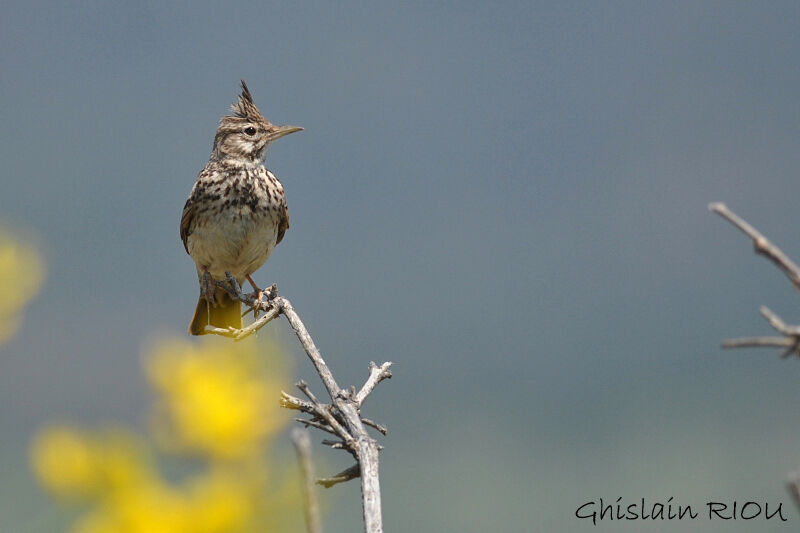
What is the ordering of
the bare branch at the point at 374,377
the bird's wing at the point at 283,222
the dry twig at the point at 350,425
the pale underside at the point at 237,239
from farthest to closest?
the bird's wing at the point at 283,222 → the pale underside at the point at 237,239 → the bare branch at the point at 374,377 → the dry twig at the point at 350,425

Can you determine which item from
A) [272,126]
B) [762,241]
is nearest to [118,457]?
[762,241]

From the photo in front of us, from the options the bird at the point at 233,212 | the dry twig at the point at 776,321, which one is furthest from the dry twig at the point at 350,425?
the bird at the point at 233,212

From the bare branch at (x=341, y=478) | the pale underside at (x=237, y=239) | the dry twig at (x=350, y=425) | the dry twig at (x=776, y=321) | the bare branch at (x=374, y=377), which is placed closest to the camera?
the dry twig at (x=776, y=321)

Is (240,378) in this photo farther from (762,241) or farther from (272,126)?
(272,126)

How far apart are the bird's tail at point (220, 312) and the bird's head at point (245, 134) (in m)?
1.21

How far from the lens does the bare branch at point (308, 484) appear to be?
4.17 feet

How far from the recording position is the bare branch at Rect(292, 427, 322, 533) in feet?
4.17

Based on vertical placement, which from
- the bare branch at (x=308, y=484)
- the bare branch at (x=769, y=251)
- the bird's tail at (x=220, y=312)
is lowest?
the bare branch at (x=308, y=484)

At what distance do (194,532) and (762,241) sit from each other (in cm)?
165

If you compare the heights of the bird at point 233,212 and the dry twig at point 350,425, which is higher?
the bird at point 233,212

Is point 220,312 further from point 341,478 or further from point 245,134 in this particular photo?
point 341,478

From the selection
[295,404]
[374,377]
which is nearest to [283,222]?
[374,377]

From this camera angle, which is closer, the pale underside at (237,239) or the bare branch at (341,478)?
the bare branch at (341,478)

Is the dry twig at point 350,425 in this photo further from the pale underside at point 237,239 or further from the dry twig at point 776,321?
the pale underside at point 237,239
